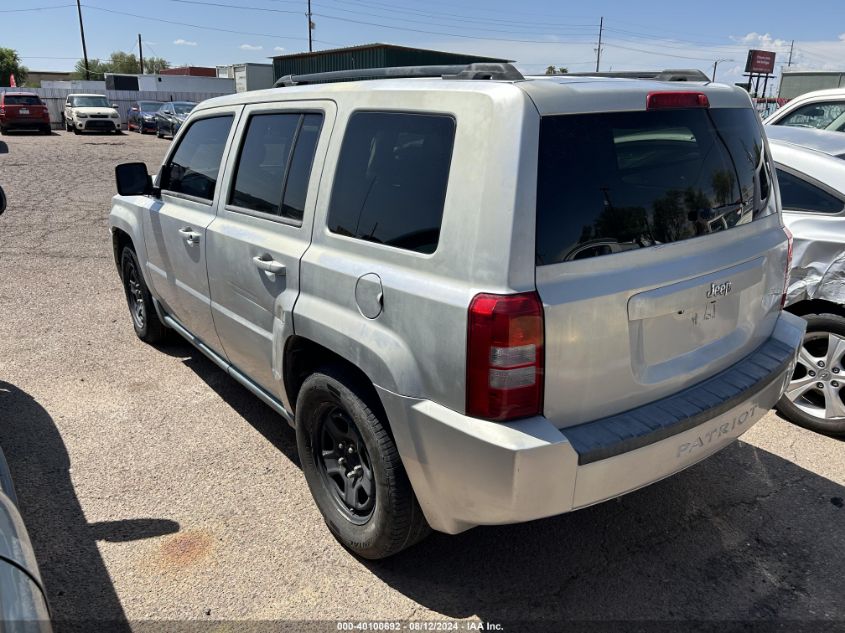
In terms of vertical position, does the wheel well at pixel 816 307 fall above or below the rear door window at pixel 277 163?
below

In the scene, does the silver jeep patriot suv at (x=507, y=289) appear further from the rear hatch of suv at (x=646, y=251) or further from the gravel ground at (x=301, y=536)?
the gravel ground at (x=301, y=536)

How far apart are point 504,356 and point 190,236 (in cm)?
244

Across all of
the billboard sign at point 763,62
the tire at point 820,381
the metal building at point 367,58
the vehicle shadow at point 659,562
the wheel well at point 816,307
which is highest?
the billboard sign at point 763,62

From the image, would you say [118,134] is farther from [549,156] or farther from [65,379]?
[549,156]

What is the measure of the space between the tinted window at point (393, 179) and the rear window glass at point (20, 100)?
29680 millimetres

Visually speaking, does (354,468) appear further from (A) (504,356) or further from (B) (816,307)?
(B) (816,307)

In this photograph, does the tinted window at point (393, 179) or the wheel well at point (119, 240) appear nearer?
the tinted window at point (393, 179)

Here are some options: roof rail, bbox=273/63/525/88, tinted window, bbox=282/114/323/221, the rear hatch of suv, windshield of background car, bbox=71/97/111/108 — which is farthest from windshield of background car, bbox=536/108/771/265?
windshield of background car, bbox=71/97/111/108

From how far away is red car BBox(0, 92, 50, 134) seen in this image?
85.3 ft

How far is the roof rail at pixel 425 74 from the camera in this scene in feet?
7.48

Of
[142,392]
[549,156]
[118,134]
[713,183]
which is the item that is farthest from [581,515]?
[118,134]

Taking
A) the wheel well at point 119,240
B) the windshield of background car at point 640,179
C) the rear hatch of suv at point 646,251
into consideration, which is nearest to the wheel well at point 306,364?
the rear hatch of suv at point 646,251

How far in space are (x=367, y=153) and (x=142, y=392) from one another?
112 inches

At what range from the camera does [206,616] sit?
2.55 m
